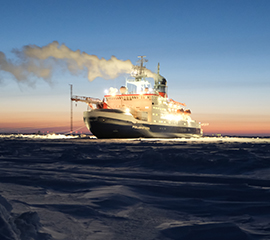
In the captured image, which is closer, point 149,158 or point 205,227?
point 205,227

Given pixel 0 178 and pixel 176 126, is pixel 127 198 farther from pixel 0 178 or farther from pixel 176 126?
pixel 176 126

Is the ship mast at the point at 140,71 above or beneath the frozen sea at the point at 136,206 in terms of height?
above

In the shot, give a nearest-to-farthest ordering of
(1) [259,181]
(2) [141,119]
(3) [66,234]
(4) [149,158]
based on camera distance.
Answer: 1. (3) [66,234]
2. (1) [259,181]
3. (4) [149,158]
4. (2) [141,119]

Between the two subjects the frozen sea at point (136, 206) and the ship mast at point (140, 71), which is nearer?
the frozen sea at point (136, 206)

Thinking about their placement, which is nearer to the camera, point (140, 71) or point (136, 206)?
point (136, 206)

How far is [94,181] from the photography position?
728cm

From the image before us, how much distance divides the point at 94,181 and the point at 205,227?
13.5 ft

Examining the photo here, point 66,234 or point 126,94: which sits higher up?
point 126,94

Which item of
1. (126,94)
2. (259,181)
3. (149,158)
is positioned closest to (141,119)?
(126,94)

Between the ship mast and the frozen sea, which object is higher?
the ship mast

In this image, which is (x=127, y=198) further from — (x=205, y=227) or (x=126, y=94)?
(x=126, y=94)

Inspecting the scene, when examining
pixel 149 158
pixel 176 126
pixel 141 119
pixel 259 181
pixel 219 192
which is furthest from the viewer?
pixel 176 126

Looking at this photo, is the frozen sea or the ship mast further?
the ship mast

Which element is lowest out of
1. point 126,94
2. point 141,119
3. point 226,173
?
point 226,173
